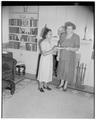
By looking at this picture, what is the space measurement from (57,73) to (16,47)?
45cm

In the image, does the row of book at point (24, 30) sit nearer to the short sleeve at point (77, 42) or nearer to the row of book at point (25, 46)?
the row of book at point (25, 46)

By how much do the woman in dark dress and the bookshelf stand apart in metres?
0.28

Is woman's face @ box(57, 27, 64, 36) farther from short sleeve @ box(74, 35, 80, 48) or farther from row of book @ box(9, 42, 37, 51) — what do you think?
row of book @ box(9, 42, 37, 51)

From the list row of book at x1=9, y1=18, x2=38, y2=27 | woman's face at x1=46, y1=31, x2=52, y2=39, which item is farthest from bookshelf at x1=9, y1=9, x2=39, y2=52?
woman's face at x1=46, y1=31, x2=52, y2=39

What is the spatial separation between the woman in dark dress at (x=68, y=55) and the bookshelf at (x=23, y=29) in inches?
10.8

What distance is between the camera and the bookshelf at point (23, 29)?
4.57 feet

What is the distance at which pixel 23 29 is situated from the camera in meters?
1.43

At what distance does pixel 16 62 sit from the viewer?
148 cm

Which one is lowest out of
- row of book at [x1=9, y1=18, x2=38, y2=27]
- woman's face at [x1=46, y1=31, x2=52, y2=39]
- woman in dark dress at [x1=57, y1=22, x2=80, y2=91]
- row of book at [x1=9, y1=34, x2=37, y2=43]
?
woman in dark dress at [x1=57, y1=22, x2=80, y2=91]

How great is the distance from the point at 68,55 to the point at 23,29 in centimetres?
48

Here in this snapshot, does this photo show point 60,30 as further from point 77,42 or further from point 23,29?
point 23,29

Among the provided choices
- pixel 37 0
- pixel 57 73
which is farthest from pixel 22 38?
pixel 57 73

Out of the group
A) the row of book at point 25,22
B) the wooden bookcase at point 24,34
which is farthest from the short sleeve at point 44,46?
the row of book at point 25,22

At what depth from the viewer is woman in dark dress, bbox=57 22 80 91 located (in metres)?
1.37
